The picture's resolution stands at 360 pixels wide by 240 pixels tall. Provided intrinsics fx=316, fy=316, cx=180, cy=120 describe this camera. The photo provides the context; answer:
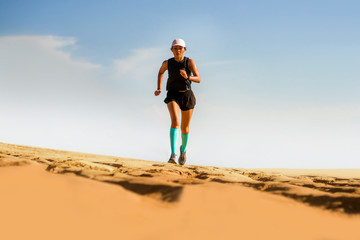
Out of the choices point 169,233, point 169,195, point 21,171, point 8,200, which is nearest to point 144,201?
point 169,195

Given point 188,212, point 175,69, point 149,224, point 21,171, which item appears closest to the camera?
point 149,224

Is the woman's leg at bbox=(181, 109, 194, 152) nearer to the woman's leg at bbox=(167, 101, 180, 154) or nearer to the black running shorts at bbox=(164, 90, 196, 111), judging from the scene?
the black running shorts at bbox=(164, 90, 196, 111)

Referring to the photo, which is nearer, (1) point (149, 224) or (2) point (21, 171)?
(1) point (149, 224)

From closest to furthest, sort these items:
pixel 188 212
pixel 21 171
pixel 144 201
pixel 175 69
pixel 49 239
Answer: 1. pixel 49 239
2. pixel 188 212
3. pixel 144 201
4. pixel 21 171
5. pixel 175 69

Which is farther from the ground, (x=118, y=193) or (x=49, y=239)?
(x=118, y=193)

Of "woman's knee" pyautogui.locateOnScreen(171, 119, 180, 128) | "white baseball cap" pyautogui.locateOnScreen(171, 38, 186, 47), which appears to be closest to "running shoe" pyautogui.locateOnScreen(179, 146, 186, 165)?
"woman's knee" pyautogui.locateOnScreen(171, 119, 180, 128)

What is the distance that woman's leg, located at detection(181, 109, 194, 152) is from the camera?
5.31m

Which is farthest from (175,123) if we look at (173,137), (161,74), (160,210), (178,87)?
(160,210)

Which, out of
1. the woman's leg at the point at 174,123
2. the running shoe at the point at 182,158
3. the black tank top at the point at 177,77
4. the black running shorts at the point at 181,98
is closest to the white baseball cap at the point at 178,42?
the black tank top at the point at 177,77

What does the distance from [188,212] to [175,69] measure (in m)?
3.73

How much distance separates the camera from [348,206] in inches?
69.6

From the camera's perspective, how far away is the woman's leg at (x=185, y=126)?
5.31m

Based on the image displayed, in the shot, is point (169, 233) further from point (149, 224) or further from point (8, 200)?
point (8, 200)

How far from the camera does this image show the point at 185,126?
→ 213 inches
